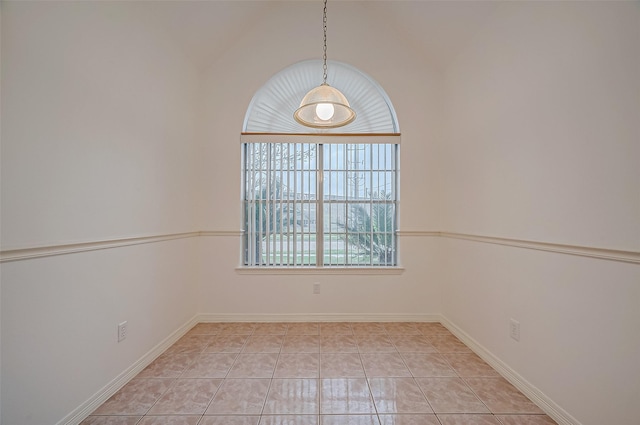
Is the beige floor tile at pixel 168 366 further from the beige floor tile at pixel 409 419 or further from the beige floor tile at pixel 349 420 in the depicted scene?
the beige floor tile at pixel 409 419

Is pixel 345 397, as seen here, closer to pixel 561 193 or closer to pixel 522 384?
pixel 522 384

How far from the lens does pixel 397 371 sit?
187 centimetres

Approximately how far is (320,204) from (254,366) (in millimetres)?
1676

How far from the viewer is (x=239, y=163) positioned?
2762 millimetres

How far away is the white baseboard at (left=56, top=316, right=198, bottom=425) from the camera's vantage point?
1.38 meters

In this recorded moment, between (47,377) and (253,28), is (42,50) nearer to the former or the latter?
(47,377)

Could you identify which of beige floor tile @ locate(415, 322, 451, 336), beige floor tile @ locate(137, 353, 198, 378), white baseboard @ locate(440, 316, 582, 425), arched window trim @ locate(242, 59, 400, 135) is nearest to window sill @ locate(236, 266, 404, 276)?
beige floor tile @ locate(415, 322, 451, 336)

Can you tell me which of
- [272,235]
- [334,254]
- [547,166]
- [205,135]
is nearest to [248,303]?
[272,235]

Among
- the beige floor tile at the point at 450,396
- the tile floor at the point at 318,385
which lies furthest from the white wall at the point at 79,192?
the beige floor tile at the point at 450,396

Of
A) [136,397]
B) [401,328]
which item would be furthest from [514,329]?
[136,397]

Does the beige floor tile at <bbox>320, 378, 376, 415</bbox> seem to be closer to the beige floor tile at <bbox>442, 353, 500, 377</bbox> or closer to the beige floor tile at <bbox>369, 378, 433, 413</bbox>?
the beige floor tile at <bbox>369, 378, 433, 413</bbox>

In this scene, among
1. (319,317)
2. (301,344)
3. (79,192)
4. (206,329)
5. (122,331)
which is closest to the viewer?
(79,192)

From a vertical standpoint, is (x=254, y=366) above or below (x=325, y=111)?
below

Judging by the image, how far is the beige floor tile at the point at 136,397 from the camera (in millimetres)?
1488
